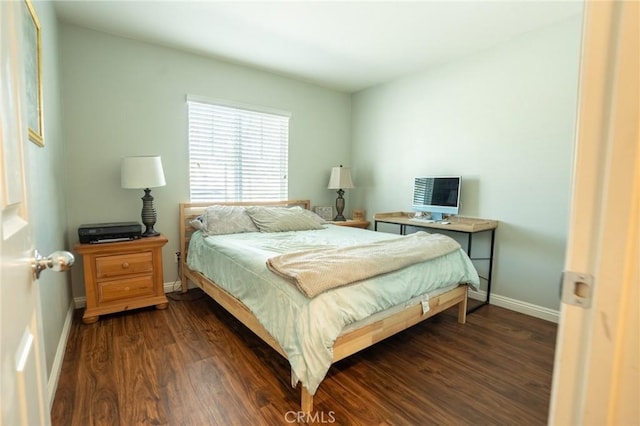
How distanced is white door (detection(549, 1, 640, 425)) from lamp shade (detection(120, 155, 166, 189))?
9.56 feet

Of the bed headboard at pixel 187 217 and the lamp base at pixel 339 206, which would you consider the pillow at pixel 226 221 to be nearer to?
the bed headboard at pixel 187 217

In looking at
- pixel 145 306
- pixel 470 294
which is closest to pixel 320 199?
pixel 470 294

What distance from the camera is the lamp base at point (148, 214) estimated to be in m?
2.86

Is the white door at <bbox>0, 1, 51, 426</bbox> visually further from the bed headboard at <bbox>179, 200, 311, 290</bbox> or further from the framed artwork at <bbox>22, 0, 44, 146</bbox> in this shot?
the bed headboard at <bbox>179, 200, 311, 290</bbox>

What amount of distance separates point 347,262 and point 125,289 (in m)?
2.03

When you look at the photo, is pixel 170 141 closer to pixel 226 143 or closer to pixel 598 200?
pixel 226 143

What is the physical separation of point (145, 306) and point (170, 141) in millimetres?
1607

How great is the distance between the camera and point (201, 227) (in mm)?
3008

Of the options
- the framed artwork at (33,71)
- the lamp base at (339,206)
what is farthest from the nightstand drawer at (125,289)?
the lamp base at (339,206)

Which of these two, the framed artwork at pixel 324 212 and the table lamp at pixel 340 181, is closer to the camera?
the table lamp at pixel 340 181

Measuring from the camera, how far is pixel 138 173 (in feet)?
8.82

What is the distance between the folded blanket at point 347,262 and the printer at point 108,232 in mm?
1584

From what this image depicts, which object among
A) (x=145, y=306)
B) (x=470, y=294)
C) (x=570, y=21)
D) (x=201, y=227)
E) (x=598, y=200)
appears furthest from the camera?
(x=470, y=294)

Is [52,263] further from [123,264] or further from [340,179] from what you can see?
[340,179]
